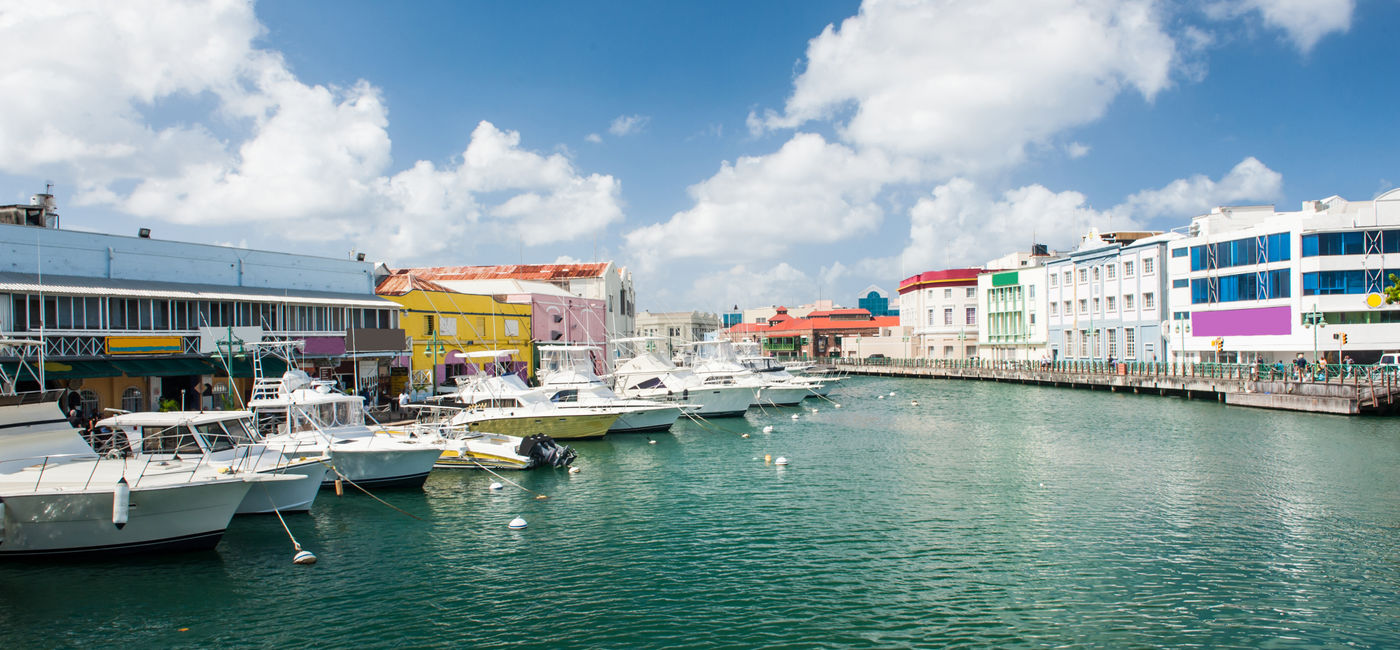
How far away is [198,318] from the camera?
34.3m

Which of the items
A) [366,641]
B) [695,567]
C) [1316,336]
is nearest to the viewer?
[366,641]

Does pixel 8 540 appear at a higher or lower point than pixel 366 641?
higher

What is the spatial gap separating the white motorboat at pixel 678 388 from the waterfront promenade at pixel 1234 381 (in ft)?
97.3

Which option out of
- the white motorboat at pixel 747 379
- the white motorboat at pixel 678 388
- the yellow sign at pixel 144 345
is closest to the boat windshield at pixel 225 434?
the yellow sign at pixel 144 345

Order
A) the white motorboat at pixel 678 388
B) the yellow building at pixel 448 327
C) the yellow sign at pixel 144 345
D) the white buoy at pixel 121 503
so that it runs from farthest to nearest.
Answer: the yellow building at pixel 448 327, the white motorboat at pixel 678 388, the yellow sign at pixel 144 345, the white buoy at pixel 121 503

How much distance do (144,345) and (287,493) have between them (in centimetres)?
1589

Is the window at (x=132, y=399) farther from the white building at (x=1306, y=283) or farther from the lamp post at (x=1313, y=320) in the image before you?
the lamp post at (x=1313, y=320)

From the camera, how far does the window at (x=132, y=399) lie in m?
31.6

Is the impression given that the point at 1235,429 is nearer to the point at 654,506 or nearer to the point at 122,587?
the point at 654,506

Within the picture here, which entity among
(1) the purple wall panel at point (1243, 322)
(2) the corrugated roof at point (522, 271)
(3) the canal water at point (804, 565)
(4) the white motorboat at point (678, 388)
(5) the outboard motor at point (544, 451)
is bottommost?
(3) the canal water at point (804, 565)

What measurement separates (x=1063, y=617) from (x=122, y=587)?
1805 cm

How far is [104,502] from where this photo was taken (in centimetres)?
1675

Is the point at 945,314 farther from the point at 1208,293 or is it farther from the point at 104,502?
the point at 104,502

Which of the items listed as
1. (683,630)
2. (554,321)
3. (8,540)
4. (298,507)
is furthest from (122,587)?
(554,321)
